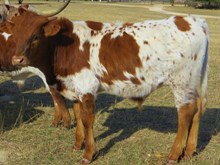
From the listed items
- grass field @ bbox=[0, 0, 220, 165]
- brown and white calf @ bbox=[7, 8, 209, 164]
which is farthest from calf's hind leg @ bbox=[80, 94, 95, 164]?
grass field @ bbox=[0, 0, 220, 165]

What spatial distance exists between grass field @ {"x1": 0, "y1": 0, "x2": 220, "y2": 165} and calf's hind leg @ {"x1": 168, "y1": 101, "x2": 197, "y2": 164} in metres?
0.19

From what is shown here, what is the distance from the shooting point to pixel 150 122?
7535 millimetres

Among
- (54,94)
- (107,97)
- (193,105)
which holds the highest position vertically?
(193,105)

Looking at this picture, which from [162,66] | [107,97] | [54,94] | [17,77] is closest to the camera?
[162,66]

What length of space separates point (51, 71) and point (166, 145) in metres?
2.11

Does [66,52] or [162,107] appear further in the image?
[162,107]

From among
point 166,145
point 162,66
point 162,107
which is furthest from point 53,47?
point 162,107

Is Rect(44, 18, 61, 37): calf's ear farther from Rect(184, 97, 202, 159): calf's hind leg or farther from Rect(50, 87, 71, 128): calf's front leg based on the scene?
Rect(184, 97, 202, 159): calf's hind leg

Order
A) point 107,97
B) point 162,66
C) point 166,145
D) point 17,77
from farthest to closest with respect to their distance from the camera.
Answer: point 107,97, point 17,77, point 166,145, point 162,66

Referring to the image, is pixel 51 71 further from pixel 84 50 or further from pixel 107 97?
pixel 107 97

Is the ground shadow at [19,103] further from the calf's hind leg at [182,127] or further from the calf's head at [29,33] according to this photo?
the calf's hind leg at [182,127]

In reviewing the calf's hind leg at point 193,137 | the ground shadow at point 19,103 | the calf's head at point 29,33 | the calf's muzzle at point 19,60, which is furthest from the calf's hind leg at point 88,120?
the ground shadow at point 19,103

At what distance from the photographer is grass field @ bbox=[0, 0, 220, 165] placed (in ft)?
19.8

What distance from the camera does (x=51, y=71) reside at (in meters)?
5.87
